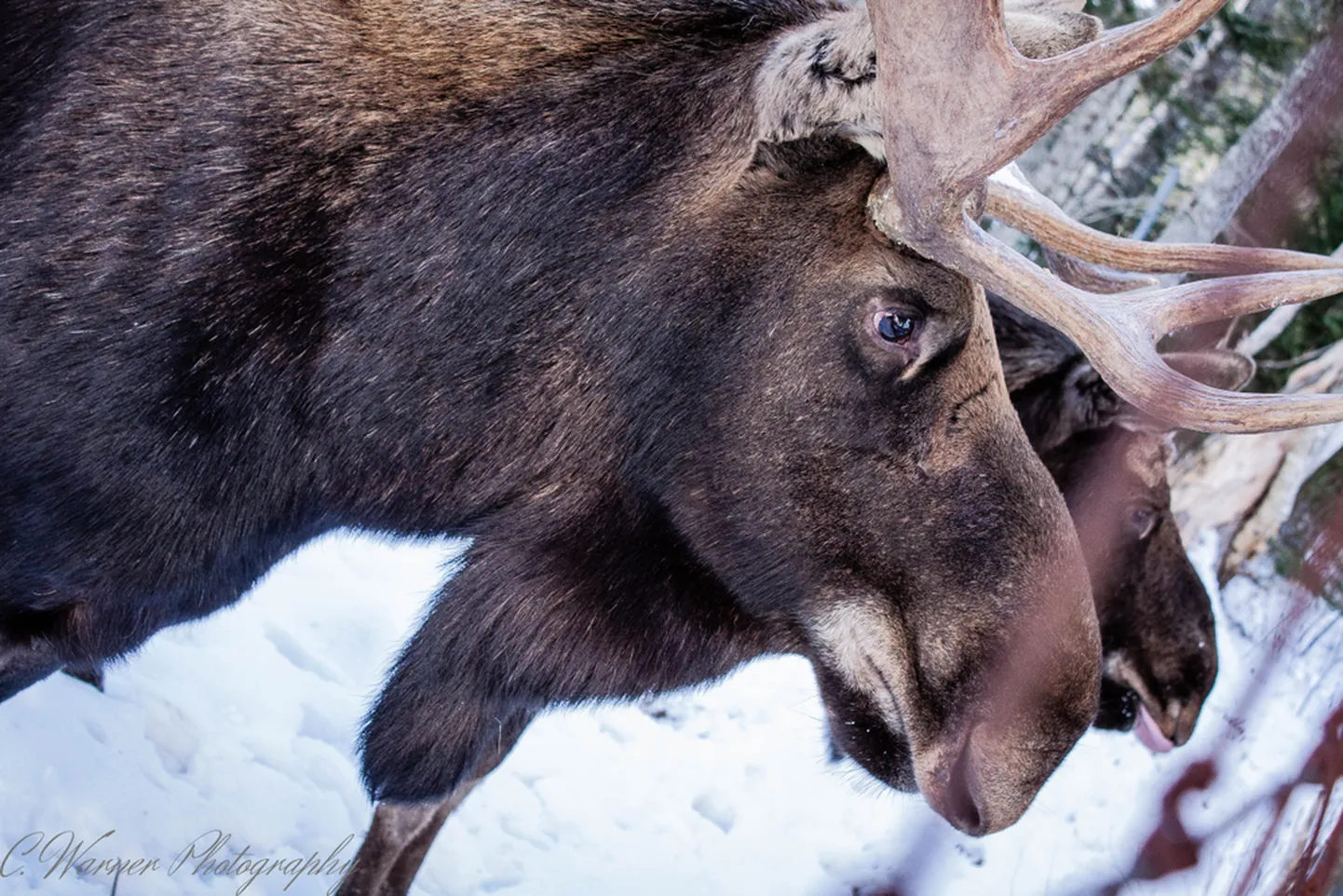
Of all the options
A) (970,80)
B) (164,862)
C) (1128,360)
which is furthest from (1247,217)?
(164,862)

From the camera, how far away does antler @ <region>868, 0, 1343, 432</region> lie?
2166 mm

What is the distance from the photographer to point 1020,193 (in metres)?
2.73

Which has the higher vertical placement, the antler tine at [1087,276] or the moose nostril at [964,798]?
the antler tine at [1087,276]

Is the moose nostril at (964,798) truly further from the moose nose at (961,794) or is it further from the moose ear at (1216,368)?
the moose ear at (1216,368)

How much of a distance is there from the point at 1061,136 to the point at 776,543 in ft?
27.3

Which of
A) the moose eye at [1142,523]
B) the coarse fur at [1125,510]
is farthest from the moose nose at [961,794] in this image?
the moose eye at [1142,523]

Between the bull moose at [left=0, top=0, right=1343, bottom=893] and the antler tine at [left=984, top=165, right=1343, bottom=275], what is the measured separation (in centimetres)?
2

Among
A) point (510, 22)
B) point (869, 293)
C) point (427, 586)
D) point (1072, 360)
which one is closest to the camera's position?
point (869, 293)

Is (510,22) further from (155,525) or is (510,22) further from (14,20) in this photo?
(155,525)

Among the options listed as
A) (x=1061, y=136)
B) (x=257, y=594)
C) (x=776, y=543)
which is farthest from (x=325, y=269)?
(x=1061, y=136)

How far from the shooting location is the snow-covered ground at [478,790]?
3.56m

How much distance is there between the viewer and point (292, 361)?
2646 millimetres

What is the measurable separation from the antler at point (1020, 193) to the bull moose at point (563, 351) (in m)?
0.02

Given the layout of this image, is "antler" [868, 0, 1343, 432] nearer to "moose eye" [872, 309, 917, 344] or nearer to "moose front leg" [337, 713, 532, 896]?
"moose eye" [872, 309, 917, 344]
